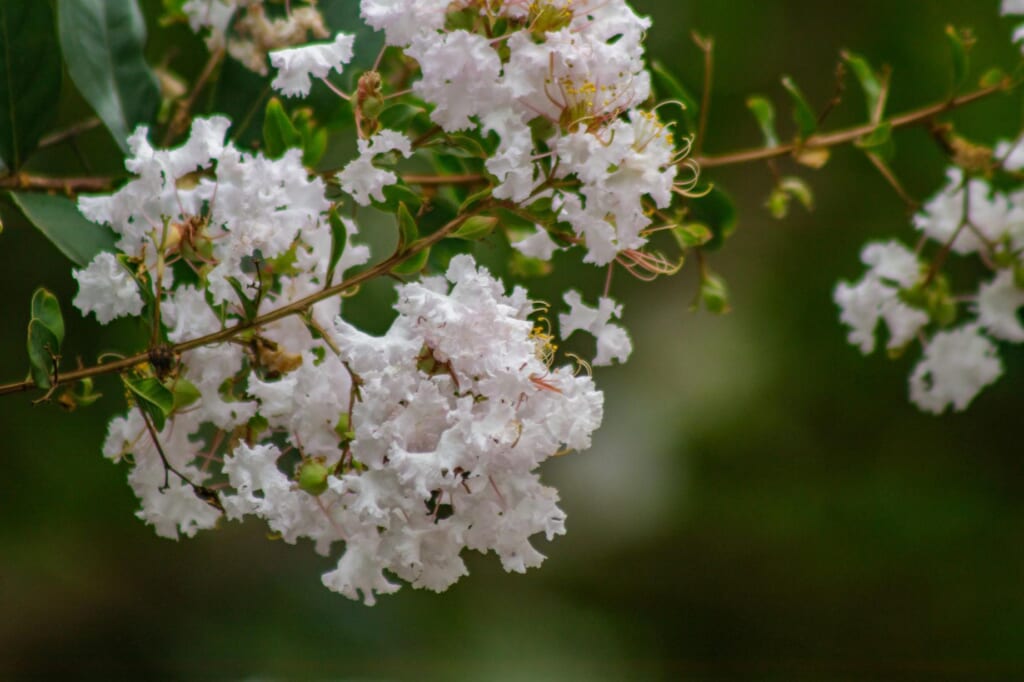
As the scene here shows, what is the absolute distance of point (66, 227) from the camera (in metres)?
A: 0.74

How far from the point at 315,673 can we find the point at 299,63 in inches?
60.1

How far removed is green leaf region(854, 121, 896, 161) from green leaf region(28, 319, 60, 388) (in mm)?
697

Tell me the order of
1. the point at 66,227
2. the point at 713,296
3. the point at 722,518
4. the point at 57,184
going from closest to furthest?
the point at 66,227
the point at 57,184
the point at 713,296
the point at 722,518

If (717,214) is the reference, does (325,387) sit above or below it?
below

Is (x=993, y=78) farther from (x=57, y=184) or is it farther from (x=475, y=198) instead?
(x=57, y=184)

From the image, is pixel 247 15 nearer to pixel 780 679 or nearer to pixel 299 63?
pixel 299 63

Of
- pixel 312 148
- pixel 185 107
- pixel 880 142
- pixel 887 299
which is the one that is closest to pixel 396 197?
pixel 312 148

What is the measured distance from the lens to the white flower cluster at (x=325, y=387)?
61 cm

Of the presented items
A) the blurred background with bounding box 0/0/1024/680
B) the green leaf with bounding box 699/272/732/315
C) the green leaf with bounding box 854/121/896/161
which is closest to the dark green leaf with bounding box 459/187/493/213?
the green leaf with bounding box 699/272/732/315

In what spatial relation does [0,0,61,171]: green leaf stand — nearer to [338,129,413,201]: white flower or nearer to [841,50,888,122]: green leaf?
[338,129,413,201]: white flower

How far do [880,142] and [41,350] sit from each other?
2.33 ft

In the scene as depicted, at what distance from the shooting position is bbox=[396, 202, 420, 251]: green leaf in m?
0.64

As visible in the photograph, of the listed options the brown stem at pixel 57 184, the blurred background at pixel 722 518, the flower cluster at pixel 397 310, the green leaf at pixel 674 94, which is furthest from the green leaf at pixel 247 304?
the blurred background at pixel 722 518

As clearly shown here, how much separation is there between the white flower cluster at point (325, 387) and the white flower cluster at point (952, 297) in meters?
0.50
